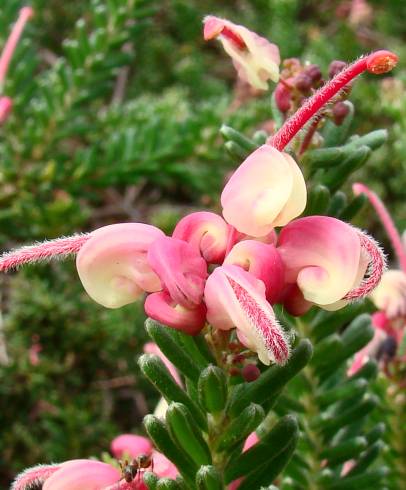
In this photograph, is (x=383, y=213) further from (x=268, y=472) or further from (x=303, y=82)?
(x=268, y=472)

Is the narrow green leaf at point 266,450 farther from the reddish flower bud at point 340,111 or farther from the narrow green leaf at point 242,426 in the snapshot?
the reddish flower bud at point 340,111

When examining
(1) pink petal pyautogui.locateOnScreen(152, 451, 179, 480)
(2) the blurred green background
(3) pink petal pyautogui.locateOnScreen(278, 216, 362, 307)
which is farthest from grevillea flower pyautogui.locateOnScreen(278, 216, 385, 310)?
(2) the blurred green background

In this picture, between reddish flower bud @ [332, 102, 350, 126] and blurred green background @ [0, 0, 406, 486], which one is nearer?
reddish flower bud @ [332, 102, 350, 126]

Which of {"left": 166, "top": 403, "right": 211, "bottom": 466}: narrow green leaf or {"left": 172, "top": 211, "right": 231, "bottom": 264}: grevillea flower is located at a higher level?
{"left": 172, "top": 211, "right": 231, "bottom": 264}: grevillea flower

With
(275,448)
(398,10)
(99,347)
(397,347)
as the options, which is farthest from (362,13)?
(275,448)

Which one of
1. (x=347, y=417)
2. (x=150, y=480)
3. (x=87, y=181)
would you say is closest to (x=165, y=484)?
(x=150, y=480)

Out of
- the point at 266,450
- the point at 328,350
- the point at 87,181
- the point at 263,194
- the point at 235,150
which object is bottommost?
the point at 87,181

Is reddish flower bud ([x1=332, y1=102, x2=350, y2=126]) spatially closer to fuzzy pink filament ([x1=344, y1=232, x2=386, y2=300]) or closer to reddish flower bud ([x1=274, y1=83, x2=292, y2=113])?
reddish flower bud ([x1=274, y1=83, x2=292, y2=113])

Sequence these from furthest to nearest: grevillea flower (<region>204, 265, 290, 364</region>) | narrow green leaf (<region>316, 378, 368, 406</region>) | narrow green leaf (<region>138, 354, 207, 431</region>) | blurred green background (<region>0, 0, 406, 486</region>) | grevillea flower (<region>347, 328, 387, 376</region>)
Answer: blurred green background (<region>0, 0, 406, 486</region>) < grevillea flower (<region>347, 328, 387, 376</region>) < narrow green leaf (<region>316, 378, 368, 406</region>) < narrow green leaf (<region>138, 354, 207, 431</region>) < grevillea flower (<region>204, 265, 290, 364</region>)
